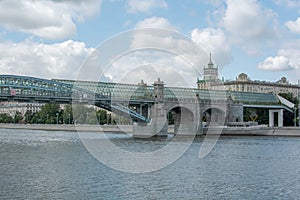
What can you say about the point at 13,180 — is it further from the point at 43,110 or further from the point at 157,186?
the point at 43,110

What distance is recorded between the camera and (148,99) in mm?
56531

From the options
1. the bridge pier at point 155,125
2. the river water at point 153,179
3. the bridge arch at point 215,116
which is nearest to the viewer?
the river water at point 153,179

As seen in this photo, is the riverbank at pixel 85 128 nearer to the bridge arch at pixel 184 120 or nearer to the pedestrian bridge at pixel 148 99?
the bridge arch at pixel 184 120

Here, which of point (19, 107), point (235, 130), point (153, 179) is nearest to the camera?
point (153, 179)

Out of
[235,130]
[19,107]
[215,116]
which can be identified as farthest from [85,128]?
[19,107]

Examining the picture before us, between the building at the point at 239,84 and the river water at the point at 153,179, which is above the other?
the building at the point at 239,84

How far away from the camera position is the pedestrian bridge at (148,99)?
45.4 m

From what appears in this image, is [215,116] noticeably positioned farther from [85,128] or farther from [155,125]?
[85,128]

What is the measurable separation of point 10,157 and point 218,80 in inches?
3105

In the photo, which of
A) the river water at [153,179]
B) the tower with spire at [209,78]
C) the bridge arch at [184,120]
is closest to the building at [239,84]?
the tower with spire at [209,78]

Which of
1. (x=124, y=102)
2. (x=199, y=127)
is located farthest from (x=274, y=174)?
(x=199, y=127)

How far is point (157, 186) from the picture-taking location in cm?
1792

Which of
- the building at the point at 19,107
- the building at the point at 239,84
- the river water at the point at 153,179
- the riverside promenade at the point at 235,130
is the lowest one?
the river water at the point at 153,179

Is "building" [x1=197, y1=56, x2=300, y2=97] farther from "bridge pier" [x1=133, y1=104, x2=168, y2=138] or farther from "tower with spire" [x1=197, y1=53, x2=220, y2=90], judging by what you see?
"bridge pier" [x1=133, y1=104, x2=168, y2=138]
